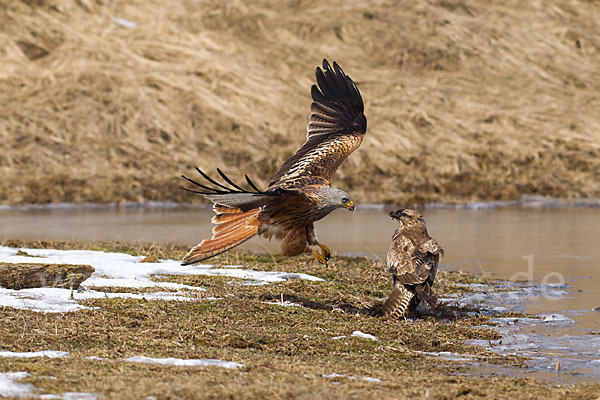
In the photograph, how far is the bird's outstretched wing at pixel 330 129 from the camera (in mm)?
9312

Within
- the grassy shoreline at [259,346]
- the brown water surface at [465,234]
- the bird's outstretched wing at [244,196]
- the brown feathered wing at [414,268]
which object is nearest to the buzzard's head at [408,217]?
the brown feathered wing at [414,268]

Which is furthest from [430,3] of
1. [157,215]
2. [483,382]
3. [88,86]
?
[483,382]

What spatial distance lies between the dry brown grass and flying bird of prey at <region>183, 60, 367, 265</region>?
663 inches

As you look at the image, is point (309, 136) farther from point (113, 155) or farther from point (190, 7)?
point (190, 7)

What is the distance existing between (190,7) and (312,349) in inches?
1620

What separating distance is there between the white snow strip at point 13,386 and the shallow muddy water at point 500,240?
3.86 m

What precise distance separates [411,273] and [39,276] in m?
4.02

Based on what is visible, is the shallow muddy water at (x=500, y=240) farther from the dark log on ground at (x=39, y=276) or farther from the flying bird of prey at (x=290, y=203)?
the dark log on ground at (x=39, y=276)

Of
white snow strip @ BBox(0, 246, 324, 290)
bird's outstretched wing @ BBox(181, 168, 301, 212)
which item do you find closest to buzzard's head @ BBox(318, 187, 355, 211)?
bird's outstretched wing @ BBox(181, 168, 301, 212)

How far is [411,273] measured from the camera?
788 cm

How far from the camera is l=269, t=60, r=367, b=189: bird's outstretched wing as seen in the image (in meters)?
9.31

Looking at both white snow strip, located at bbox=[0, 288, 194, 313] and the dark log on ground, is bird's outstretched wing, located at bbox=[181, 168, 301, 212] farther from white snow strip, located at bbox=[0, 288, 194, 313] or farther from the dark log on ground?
the dark log on ground

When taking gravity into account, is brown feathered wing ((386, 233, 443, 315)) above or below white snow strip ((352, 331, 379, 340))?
above

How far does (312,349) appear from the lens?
620cm
